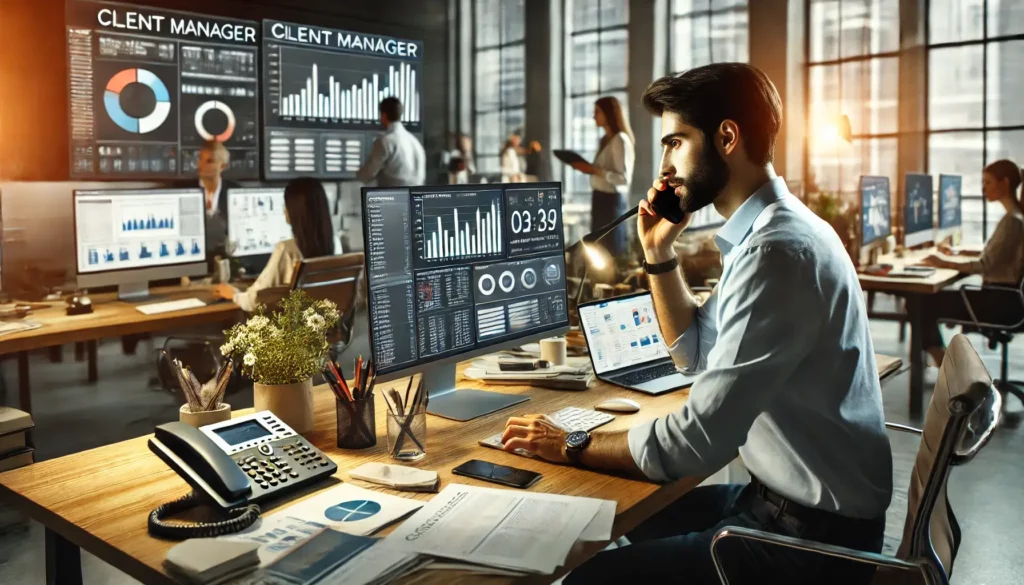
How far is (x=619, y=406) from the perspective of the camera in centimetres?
210

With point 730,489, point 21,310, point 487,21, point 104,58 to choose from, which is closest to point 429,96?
point 487,21

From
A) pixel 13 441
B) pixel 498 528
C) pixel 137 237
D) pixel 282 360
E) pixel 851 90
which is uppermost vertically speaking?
pixel 851 90

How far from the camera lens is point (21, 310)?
4.07 m

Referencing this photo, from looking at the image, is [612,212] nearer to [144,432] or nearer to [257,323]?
[144,432]

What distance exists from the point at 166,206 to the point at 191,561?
12.1ft

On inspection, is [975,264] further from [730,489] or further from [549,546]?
[549,546]

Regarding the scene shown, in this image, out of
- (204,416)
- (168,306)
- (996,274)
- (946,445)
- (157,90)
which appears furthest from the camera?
(157,90)

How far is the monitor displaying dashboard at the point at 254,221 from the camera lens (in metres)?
5.54

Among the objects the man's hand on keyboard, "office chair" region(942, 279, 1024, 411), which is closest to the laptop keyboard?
the man's hand on keyboard

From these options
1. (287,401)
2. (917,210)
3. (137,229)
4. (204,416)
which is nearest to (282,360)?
(287,401)

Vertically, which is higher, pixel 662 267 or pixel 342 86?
pixel 342 86

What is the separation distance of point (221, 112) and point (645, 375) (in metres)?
4.85

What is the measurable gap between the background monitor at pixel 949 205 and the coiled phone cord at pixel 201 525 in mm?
6590

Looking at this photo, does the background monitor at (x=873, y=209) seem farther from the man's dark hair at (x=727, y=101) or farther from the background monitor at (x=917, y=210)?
the man's dark hair at (x=727, y=101)
